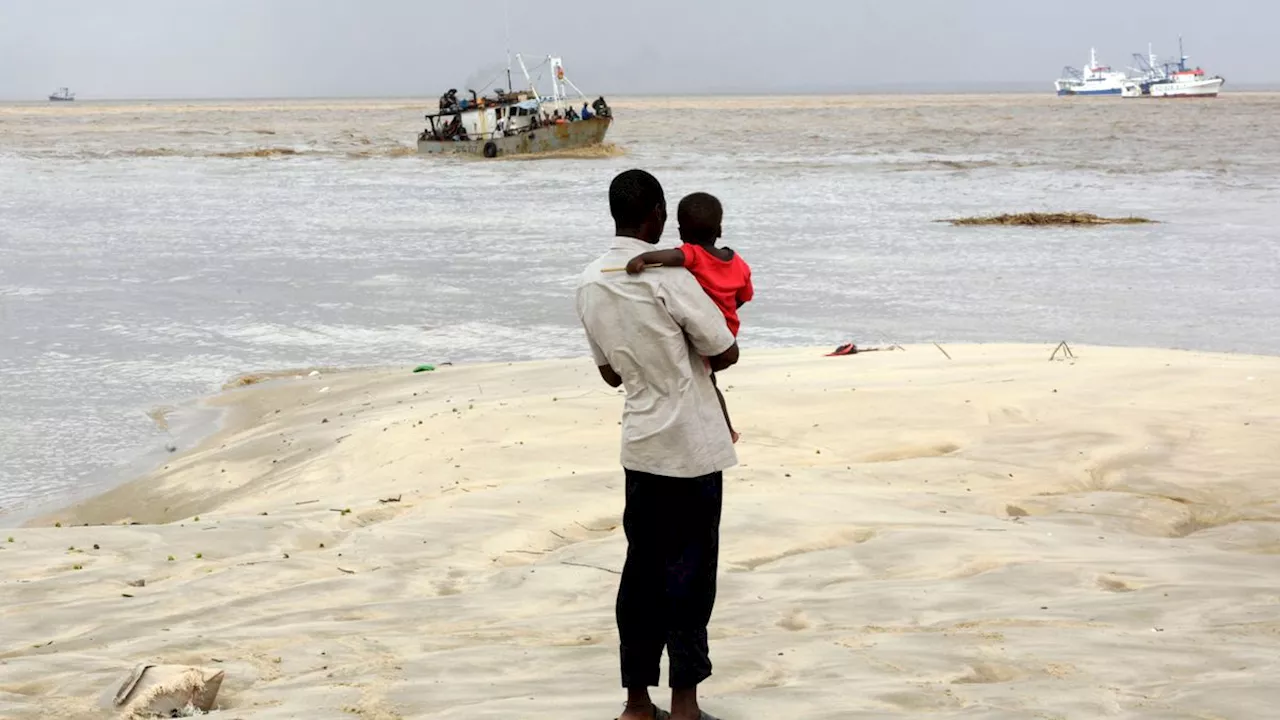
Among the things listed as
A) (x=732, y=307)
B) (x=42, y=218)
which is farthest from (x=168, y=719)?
(x=42, y=218)

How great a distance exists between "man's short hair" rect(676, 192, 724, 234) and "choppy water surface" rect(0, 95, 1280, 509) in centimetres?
614

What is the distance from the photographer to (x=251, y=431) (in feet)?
32.2

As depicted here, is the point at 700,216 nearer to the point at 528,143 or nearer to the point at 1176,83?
the point at 528,143

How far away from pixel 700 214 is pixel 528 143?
48783 millimetres

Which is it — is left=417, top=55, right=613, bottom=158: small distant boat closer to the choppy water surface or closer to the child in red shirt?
the choppy water surface

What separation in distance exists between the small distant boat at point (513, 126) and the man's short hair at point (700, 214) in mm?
47739

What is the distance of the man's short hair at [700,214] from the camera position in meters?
3.71

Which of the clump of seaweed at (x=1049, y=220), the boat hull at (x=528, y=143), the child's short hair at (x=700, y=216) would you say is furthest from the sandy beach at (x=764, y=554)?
the boat hull at (x=528, y=143)

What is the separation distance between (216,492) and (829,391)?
12.5 ft

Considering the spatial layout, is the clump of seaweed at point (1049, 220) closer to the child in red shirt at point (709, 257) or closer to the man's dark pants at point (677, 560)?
the child in red shirt at point (709, 257)

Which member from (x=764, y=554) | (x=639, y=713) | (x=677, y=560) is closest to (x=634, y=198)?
(x=677, y=560)

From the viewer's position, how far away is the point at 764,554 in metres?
5.98

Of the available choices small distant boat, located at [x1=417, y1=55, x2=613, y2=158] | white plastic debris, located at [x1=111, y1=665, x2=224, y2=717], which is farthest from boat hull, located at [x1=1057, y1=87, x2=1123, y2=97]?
white plastic debris, located at [x1=111, y1=665, x2=224, y2=717]

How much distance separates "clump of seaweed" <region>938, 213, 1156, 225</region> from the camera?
76.3ft
